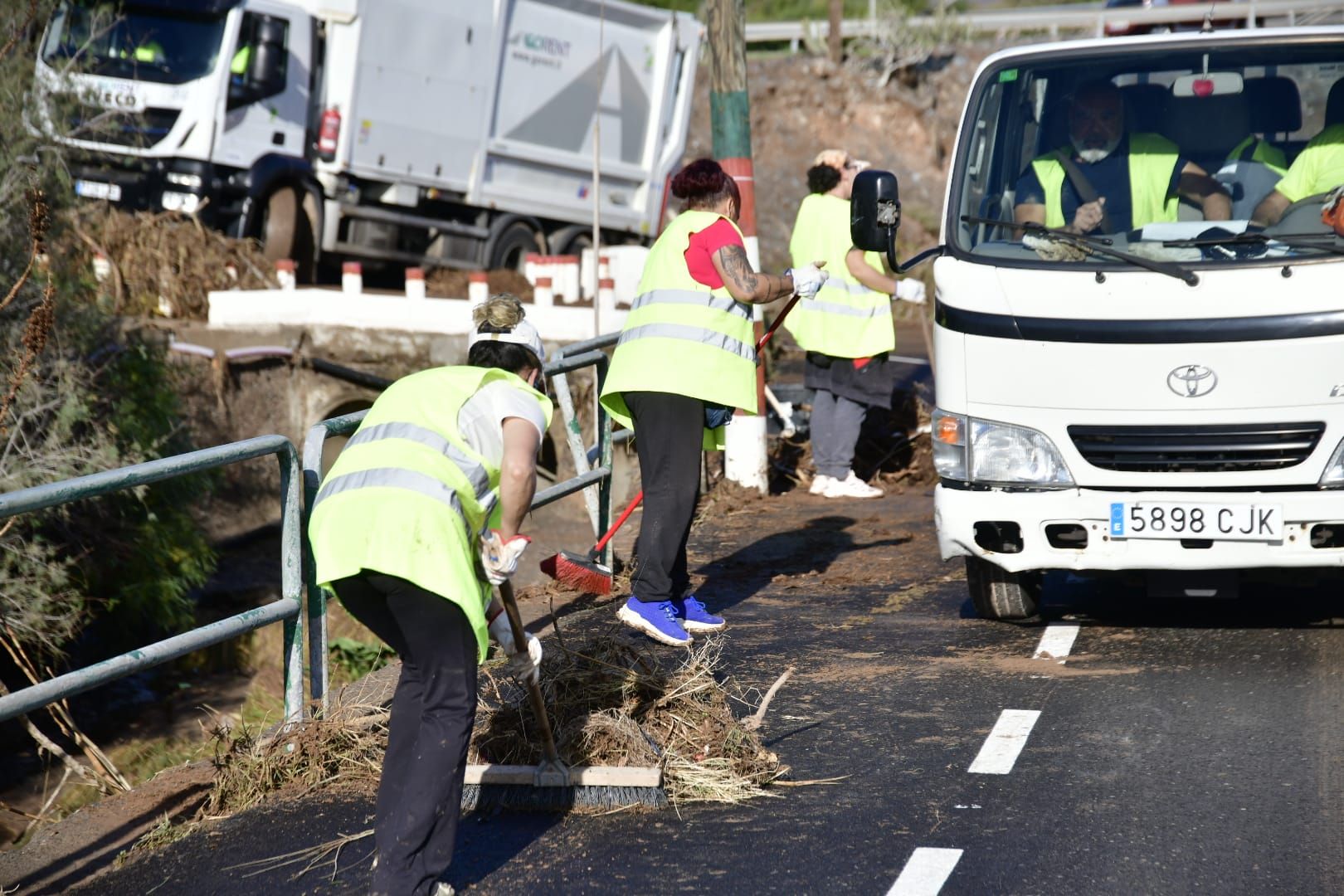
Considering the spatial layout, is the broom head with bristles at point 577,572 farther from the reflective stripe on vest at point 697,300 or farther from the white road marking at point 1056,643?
the white road marking at point 1056,643

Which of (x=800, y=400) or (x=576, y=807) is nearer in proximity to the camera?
(x=576, y=807)

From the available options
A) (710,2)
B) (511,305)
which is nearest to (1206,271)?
(511,305)

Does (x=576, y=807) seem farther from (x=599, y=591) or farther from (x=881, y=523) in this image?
(x=881, y=523)

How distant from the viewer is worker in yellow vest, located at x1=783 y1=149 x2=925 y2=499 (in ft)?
28.8

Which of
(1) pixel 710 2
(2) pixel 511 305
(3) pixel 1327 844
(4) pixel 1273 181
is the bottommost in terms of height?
(3) pixel 1327 844

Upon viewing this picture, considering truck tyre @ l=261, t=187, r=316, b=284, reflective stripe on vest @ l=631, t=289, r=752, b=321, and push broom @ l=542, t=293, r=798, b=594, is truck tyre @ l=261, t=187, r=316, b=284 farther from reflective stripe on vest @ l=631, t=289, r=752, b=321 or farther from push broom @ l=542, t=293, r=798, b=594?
push broom @ l=542, t=293, r=798, b=594

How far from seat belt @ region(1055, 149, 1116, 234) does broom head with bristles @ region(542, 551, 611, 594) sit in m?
2.35

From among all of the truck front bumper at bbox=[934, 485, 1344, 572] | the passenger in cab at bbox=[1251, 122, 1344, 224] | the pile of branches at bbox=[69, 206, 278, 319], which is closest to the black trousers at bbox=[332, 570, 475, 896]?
the truck front bumper at bbox=[934, 485, 1344, 572]

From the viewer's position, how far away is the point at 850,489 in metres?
9.29

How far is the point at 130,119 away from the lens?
1481cm

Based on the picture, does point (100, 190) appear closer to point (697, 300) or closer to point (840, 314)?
point (840, 314)

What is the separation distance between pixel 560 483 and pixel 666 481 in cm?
137

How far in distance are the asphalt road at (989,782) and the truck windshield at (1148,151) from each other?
4.99 feet

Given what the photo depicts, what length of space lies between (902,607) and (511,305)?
3135mm
